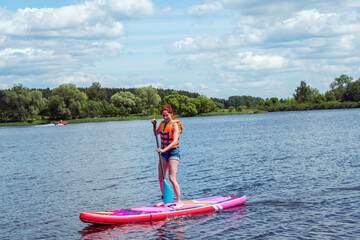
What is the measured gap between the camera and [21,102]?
10412cm

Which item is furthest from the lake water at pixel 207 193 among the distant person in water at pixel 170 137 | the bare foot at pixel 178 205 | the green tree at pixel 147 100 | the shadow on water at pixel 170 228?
the green tree at pixel 147 100

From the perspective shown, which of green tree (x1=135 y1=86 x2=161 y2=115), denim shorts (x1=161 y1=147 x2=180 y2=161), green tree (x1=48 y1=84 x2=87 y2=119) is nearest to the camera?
denim shorts (x1=161 y1=147 x2=180 y2=161)

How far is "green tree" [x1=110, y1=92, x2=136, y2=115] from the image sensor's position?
12812 cm

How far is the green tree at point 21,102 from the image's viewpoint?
10381 centimetres

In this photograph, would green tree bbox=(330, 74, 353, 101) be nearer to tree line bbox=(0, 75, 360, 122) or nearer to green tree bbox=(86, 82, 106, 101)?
tree line bbox=(0, 75, 360, 122)

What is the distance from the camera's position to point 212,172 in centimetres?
2014

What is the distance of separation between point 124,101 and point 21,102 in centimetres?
3428

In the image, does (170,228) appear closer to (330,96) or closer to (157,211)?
(157,211)

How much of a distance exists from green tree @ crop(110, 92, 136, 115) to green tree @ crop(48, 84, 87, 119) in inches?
674

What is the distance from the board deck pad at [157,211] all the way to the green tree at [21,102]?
3949 inches

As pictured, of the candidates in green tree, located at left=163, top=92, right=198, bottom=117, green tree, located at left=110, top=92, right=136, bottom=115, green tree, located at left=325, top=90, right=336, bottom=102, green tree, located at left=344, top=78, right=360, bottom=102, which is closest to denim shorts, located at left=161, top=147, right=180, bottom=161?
green tree, located at left=163, top=92, right=198, bottom=117

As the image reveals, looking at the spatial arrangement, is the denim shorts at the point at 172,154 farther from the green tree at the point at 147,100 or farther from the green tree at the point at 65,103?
the green tree at the point at 147,100

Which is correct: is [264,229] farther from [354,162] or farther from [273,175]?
[354,162]

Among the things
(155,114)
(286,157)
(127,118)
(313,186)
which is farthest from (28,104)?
(313,186)
